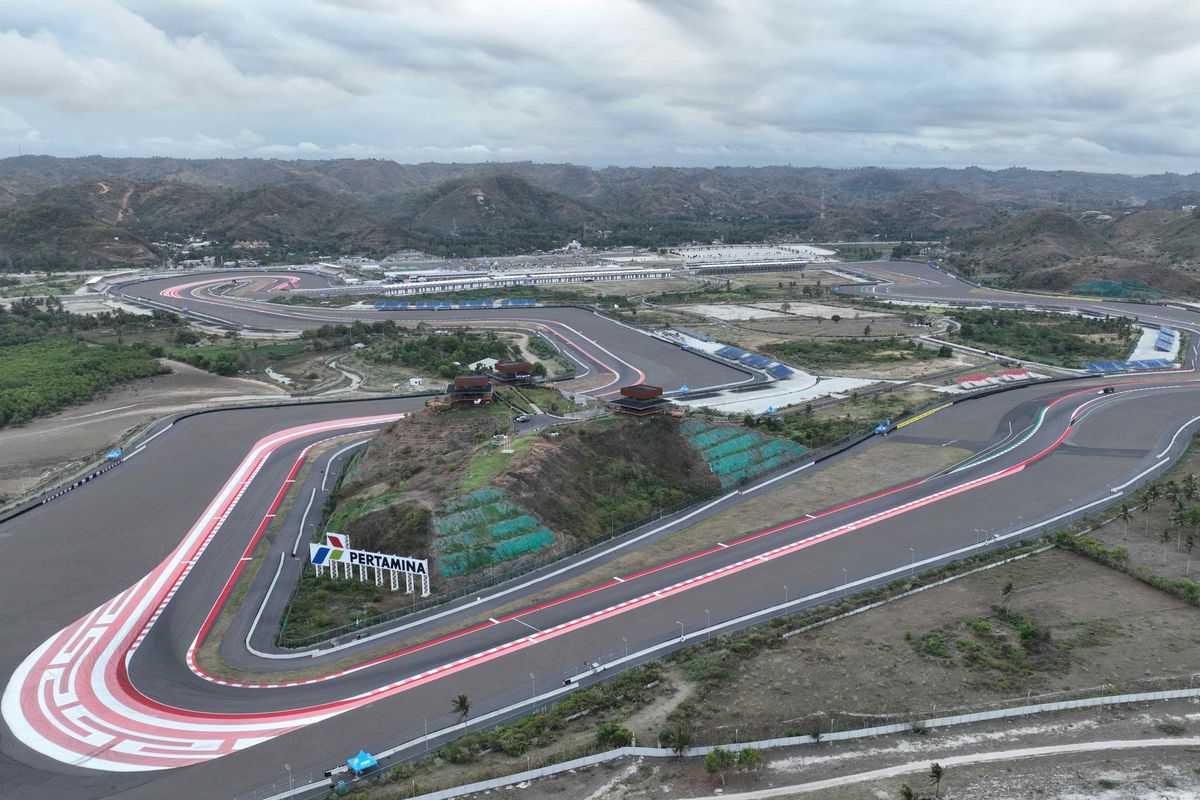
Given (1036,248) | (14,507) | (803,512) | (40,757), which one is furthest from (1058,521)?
(1036,248)

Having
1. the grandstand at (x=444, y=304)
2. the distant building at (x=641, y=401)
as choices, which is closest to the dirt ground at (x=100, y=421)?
the distant building at (x=641, y=401)

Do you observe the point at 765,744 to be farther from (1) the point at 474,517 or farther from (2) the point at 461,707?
(1) the point at 474,517

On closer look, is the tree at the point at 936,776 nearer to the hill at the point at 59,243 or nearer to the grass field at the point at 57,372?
the grass field at the point at 57,372

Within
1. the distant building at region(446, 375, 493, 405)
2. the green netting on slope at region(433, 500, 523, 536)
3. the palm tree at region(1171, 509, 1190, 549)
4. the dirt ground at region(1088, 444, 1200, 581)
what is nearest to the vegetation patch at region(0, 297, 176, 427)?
the distant building at region(446, 375, 493, 405)

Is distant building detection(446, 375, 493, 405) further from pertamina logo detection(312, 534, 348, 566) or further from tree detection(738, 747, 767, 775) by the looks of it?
tree detection(738, 747, 767, 775)

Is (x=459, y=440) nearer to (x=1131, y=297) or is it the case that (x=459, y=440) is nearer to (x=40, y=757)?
(x=40, y=757)
